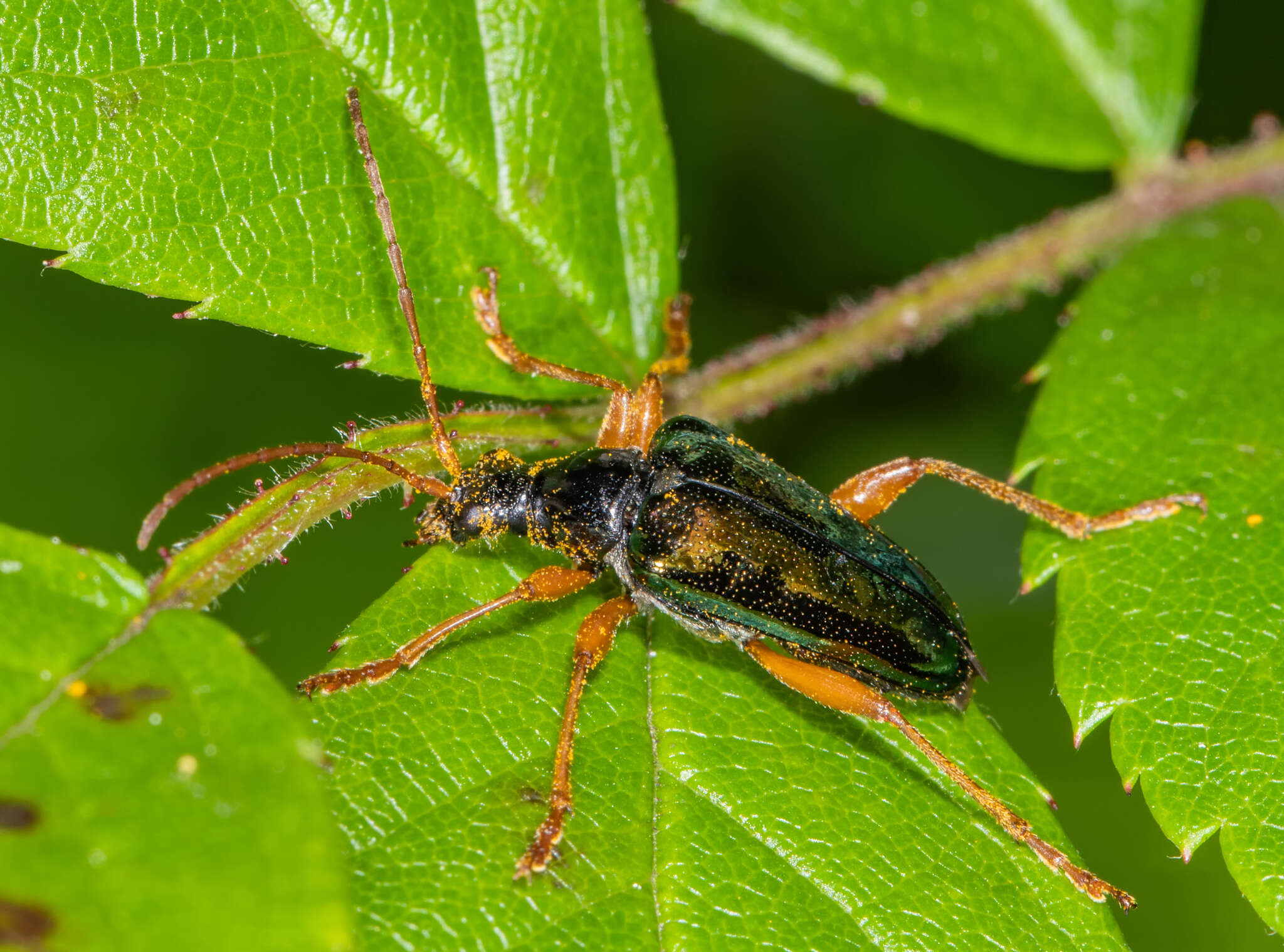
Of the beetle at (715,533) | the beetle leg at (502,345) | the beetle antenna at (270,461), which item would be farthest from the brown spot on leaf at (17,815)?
the beetle leg at (502,345)

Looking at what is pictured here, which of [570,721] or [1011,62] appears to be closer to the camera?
[570,721]

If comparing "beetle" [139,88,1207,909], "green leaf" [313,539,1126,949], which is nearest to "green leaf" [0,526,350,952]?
"green leaf" [313,539,1126,949]

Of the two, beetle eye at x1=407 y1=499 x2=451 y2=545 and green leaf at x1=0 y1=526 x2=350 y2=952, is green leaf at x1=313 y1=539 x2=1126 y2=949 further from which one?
green leaf at x1=0 y1=526 x2=350 y2=952

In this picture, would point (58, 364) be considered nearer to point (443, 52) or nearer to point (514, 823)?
point (443, 52)

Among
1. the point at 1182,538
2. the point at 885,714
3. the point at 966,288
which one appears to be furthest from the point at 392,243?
the point at 1182,538

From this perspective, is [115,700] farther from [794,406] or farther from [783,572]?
[794,406]

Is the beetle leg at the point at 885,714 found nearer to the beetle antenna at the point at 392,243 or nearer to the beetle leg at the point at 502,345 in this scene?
the beetle leg at the point at 502,345
